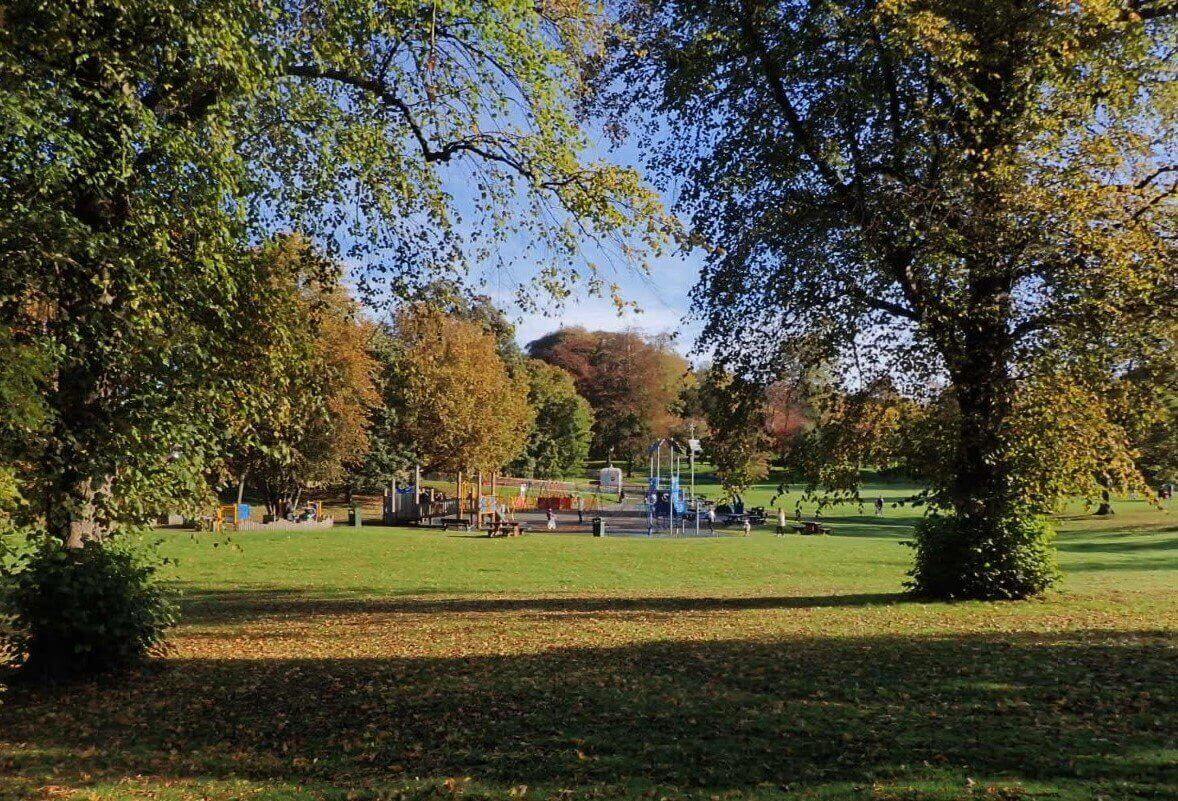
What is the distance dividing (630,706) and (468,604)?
28.6 feet

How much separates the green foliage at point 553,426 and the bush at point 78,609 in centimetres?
5908

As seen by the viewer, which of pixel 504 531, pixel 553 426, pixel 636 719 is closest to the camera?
pixel 636 719

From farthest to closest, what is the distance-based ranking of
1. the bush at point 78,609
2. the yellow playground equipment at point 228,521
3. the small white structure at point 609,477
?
1. the small white structure at point 609,477
2. the yellow playground equipment at point 228,521
3. the bush at point 78,609

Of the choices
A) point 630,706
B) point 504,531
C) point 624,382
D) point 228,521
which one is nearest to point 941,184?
point 630,706

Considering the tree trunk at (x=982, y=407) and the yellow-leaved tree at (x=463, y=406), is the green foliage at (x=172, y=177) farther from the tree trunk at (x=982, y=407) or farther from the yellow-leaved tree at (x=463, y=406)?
the yellow-leaved tree at (x=463, y=406)

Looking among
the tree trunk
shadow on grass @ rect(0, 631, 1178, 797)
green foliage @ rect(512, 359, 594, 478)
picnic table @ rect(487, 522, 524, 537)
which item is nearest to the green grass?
shadow on grass @ rect(0, 631, 1178, 797)

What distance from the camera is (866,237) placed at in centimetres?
1234

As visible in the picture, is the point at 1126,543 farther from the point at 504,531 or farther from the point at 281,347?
the point at 281,347

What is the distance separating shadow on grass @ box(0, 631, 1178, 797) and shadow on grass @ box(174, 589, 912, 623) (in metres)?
4.79

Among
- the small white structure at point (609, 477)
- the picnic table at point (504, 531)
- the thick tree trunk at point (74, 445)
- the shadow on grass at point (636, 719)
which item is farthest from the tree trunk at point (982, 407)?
the small white structure at point (609, 477)

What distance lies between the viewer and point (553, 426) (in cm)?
7288

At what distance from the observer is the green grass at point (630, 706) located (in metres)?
5.54

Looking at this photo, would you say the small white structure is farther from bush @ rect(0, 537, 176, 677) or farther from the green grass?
bush @ rect(0, 537, 176, 677)

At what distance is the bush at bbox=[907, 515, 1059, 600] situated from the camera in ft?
44.1
